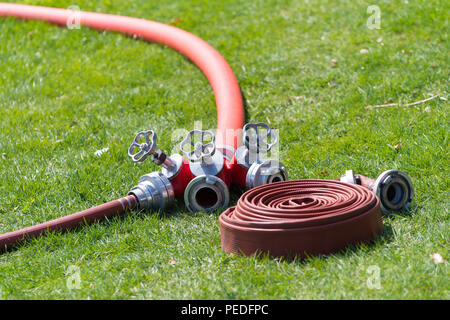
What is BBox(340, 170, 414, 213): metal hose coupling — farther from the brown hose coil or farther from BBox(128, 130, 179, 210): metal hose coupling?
BBox(128, 130, 179, 210): metal hose coupling

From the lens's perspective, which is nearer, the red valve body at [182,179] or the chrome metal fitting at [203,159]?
the chrome metal fitting at [203,159]

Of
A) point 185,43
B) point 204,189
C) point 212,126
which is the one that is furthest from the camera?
point 185,43

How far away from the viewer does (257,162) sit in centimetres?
421

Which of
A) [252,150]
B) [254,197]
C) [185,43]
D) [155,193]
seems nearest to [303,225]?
[254,197]

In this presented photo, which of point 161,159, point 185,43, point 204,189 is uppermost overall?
point 185,43

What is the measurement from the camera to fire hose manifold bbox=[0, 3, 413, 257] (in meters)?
3.23

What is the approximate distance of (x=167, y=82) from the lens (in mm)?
6457

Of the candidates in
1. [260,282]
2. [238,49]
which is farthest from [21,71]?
[260,282]

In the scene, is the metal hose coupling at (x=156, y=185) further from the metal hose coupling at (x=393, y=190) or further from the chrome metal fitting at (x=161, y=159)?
the metal hose coupling at (x=393, y=190)

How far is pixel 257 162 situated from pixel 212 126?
53.5 inches

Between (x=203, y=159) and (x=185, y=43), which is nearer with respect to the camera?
(x=203, y=159)

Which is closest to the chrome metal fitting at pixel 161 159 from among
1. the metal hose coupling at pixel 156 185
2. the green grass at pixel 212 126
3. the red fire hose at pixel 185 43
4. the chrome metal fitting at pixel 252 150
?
the metal hose coupling at pixel 156 185

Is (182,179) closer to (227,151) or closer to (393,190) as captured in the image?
(227,151)

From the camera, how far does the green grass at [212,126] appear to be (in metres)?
3.16
